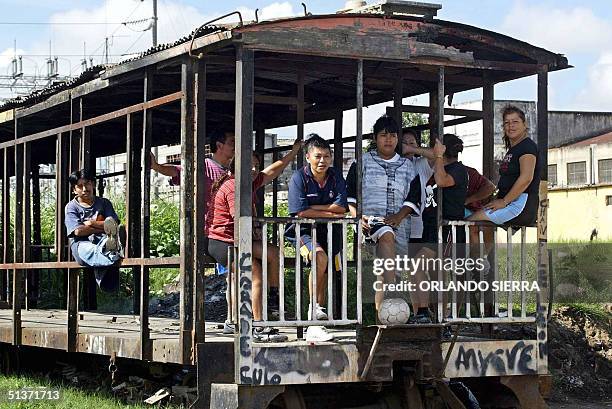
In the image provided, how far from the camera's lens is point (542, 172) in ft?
26.0

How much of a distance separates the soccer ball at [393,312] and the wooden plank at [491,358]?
512mm

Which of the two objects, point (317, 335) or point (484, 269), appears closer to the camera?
point (317, 335)

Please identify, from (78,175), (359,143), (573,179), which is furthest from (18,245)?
(573,179)

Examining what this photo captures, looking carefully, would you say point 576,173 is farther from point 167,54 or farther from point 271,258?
point 167,54

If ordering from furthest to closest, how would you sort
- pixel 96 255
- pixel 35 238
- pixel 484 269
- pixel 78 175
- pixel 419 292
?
pixel 35 238, pixel 78 175, pixel 96 255, pixel 484 269, pixel 419 292

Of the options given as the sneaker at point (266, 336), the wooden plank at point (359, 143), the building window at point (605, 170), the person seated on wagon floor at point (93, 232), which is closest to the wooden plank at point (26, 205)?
the person seated on wagon floor at point (93, 232)

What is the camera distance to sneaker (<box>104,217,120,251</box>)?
876 cm

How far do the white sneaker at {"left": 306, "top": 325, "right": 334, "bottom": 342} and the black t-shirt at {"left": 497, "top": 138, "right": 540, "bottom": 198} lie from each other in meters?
1.84

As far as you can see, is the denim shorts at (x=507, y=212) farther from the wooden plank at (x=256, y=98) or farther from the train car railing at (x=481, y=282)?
the wooden plank at (x=256, y=98)

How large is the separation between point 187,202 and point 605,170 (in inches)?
1254

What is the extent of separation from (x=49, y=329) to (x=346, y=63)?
403 cm

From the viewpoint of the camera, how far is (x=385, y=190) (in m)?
7.77

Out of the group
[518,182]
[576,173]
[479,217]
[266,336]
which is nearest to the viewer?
[266,336]

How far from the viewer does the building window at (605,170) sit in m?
36.7
